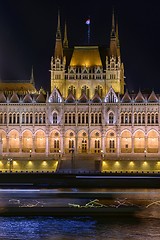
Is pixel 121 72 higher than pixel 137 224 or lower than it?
higher

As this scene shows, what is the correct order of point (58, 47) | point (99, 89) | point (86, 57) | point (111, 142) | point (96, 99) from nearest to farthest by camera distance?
point (111, 142) < point (96, 99) < point (86, 57) < point (99, 89) < point (58, 47)

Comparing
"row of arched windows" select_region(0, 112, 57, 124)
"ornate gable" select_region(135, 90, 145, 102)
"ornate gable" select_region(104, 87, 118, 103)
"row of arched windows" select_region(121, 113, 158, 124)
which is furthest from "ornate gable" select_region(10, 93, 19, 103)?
"ornate gable" select_region(135, 90, 145, 102)

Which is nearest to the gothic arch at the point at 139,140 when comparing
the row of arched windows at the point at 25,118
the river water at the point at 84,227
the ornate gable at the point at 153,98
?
the ornate gable at the point at 153,98

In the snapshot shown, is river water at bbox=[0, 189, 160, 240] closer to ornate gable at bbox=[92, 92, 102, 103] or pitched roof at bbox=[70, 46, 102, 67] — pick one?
ornate gable at bbox=[92, 92, 102, 103]

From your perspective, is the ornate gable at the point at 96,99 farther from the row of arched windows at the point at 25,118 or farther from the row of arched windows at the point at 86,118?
the row of arched windows at the point at 25,118

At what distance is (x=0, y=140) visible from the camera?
423 ft

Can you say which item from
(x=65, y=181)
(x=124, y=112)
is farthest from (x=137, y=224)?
(x=124, y=112)

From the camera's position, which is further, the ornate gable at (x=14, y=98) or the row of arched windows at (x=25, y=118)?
the ornate gable at (x=14, y=98)

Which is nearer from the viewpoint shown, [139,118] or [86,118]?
[139,118]

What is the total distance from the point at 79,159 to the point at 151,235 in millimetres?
68832

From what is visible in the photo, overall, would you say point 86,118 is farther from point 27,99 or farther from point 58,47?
point 58,47

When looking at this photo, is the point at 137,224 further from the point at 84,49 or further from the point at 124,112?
the point at 84,49

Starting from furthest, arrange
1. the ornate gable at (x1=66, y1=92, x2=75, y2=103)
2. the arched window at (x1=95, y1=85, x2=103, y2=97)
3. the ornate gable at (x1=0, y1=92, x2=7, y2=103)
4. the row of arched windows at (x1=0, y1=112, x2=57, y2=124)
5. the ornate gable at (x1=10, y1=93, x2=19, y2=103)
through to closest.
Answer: the arched window at (x1=95, y1=85, x2=103, y2=97) < the ornate gable at (x1=0, y1=92, x2=7, y2=103) < the ornate gable at (x1=10, y1=93, x2=19, y2=103) < the ornate gable at (x1=66, y1=92, x2=75, y2=103) < the row of arched windows at (x1=0, y1=112, x2=57, y2=124)

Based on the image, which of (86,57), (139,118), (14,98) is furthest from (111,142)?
(14,98)
